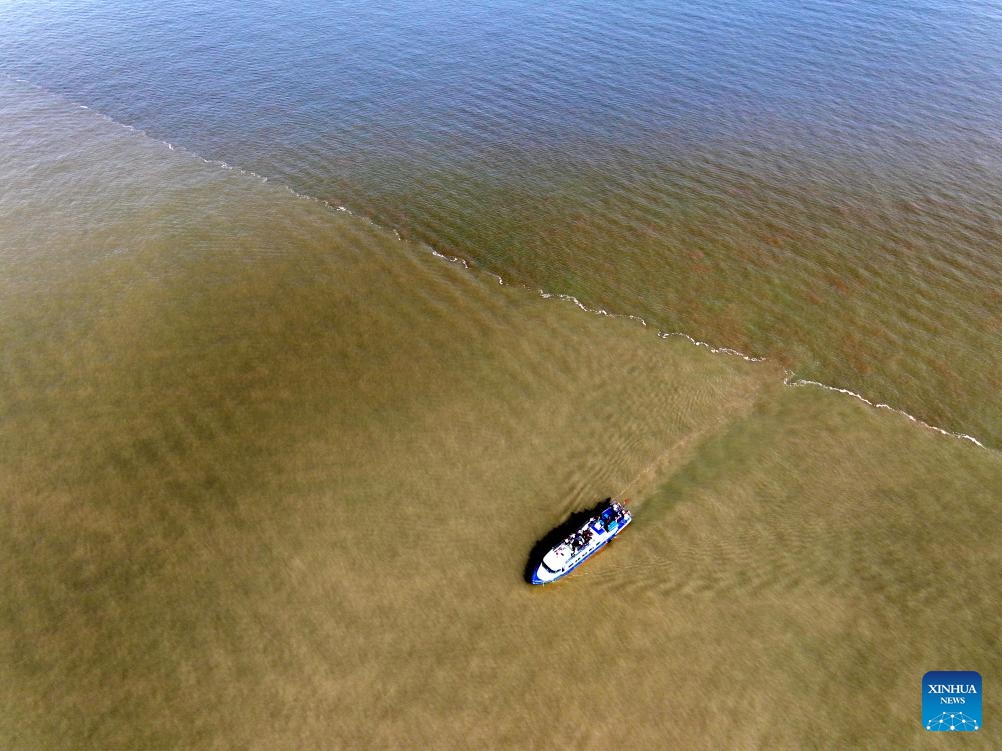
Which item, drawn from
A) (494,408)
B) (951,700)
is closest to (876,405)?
(951,700)

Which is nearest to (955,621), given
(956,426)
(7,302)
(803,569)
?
(803,569)

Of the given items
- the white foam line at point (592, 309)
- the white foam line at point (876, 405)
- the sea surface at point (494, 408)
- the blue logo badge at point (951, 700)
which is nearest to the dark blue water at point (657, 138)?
the sea surface at point (494, 408)

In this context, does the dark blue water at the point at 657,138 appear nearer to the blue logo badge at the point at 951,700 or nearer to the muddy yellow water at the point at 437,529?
the muddy yellow water at the point at 437,529

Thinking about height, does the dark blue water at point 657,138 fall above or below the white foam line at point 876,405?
above

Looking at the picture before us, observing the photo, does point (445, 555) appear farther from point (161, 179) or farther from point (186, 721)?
point (161, 179)

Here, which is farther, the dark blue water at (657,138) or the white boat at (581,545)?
the dark blue water at (657,138)

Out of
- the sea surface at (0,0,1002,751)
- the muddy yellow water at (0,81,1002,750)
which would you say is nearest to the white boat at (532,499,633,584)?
the muddy yellow water at (0,81,1002,750)
